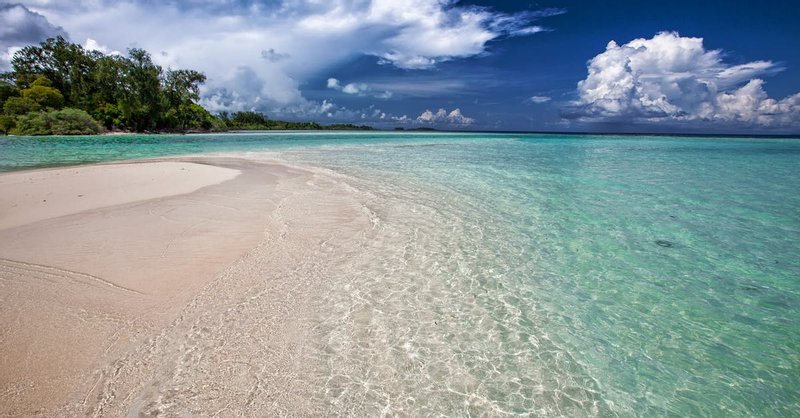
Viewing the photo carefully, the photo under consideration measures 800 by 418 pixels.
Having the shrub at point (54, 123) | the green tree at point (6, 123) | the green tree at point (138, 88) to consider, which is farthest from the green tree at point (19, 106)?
the green tree at point (138, 88)

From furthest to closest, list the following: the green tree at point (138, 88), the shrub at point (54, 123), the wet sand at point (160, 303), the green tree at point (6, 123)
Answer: the green tree at point (138, 88)
the green tree at point (6, 123)
the shrub at point (54, 123)
the wet sand at point (160, 303)

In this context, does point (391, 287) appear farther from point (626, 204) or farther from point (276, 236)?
point (626, 204)

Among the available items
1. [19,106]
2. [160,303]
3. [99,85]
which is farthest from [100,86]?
[160,303]

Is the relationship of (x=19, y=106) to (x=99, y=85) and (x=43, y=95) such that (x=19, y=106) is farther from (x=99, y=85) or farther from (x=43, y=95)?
(x=99, y=85)

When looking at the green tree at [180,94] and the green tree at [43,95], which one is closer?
the green tree at [43,95]

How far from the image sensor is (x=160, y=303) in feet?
14.0

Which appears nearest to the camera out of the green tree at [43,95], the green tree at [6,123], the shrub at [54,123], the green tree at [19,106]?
the shrub at [54,123]

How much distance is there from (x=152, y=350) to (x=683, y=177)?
2080 cm

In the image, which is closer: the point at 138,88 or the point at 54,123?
the point at 54,123

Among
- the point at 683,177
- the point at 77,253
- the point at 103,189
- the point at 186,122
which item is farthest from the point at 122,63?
the point at 683,177

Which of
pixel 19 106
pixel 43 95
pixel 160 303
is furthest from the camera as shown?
pixel 43 95

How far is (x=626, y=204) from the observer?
10242 mm

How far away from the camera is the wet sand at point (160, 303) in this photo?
295 centimetres

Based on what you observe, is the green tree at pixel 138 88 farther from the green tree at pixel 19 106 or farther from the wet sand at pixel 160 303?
the wet sand at pixel 160 303
